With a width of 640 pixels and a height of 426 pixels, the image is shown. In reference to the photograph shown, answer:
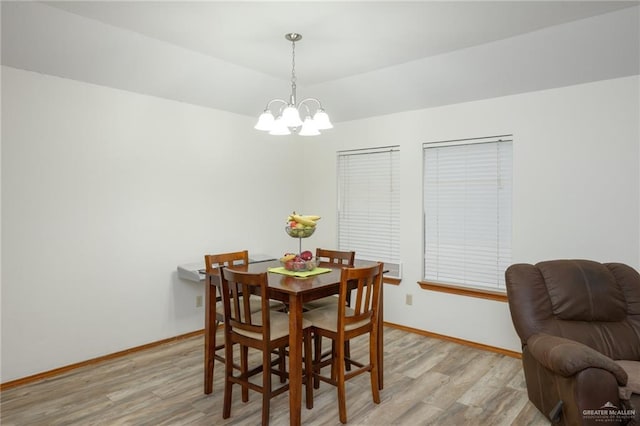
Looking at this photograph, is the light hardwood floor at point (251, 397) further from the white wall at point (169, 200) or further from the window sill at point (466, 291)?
the window sill at point (466, 291)

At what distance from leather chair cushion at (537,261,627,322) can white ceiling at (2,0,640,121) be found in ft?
5.30

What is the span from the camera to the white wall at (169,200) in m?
3.07

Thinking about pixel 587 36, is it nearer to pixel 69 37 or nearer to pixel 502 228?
pixel 502 228

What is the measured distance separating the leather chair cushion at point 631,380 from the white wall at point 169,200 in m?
1.13

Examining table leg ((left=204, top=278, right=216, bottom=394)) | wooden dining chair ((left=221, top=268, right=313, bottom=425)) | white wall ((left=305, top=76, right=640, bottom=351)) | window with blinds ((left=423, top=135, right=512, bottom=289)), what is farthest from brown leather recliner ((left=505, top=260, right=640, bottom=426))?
table leg ((left=204, top=278, right=216, bottom=394))

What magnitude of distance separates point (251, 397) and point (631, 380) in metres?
2.27

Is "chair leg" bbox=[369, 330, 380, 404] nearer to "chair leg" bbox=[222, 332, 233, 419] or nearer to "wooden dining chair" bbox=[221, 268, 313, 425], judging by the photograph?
"wooden dining chair" bbox=[221, 268, 313, 425]

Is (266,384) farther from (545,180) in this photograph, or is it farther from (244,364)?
(545,180)

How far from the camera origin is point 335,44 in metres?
3.27

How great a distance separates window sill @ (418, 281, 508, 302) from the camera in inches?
147

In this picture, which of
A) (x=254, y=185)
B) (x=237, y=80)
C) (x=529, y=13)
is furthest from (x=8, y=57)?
(x=529, y=13)

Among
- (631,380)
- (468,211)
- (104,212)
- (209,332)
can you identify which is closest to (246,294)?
(209,332)

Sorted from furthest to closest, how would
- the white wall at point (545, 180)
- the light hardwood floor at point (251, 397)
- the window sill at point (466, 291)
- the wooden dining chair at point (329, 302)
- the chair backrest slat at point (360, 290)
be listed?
the window sill at point (466, 291) → the white wall at point (545, 180) → the wooden dining chair at point (329, 302) → the light hardwood floor at point (251, 397) → the chair backrest slat at point (360, 290)

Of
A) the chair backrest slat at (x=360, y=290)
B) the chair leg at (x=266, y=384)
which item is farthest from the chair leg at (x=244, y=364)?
the chair backrest slat at (x=360, y=290)
